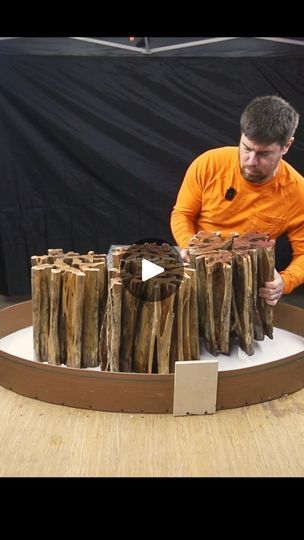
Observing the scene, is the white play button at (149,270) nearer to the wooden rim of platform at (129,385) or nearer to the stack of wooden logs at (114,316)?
the stack of wooden logs at (114,316)

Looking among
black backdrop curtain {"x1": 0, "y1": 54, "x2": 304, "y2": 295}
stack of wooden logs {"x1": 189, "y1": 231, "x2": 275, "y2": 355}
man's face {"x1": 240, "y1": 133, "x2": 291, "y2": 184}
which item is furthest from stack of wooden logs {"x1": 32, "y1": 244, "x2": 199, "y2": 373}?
black backdrop curtain {"x1": 0, "y1": 54, "x2": 304, "y2": 295}

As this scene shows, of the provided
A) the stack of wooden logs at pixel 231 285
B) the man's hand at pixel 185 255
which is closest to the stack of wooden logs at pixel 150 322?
the stack of wooden logs at pixel 231 285

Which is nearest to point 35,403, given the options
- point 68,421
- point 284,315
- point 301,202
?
point 68,421

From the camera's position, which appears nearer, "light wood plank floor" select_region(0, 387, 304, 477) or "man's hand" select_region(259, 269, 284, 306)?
"light wood plank floor" select_region(0, 387, 304, 477)

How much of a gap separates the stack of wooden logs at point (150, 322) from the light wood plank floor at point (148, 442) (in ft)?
0.62

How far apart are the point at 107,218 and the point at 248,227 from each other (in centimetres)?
144

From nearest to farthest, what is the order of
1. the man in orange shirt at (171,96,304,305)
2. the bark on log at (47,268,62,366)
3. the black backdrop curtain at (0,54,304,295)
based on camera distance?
the bark on log at (47,268,62,366) < the man in orange shirt at (171,96,304,305) < the black backdrop curtain at (0,54,304,295)

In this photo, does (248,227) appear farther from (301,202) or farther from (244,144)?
(244,144)

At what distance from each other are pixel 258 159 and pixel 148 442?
1.33 m

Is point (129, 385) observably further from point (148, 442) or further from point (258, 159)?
point (258, 159)

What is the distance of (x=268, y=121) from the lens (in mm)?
2152

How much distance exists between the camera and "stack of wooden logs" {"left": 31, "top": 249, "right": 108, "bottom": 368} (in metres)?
1.77

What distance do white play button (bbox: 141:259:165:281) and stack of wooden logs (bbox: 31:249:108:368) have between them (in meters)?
0.14

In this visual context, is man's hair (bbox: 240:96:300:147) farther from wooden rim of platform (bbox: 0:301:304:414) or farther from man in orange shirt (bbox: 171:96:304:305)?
wooden rim of platform (bbox: 0:301:304:414)
